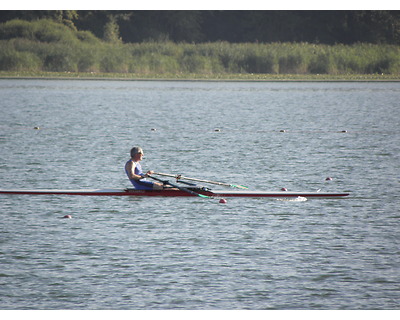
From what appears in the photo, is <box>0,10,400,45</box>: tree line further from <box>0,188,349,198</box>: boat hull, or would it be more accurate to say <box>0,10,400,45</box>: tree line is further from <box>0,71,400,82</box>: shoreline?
<box>0,188,349,198</box>: boat hull

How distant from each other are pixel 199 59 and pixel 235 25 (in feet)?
71.2

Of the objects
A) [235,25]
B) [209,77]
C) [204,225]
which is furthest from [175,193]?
[235,25]

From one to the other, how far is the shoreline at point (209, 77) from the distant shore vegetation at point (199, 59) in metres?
0.40

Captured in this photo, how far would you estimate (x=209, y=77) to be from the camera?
67.6m

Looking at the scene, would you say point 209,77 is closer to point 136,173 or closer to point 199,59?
point 199,59

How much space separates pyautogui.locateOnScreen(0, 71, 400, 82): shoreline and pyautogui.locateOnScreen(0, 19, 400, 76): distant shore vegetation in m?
0.40

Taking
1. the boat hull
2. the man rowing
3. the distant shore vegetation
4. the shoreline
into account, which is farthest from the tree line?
the man rowing

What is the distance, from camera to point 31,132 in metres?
A: 34.1

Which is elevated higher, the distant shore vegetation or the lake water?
the distant shore vegetation

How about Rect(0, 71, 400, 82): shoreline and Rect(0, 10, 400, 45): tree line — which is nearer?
Rect(0, 71, 400, 82): shoreline

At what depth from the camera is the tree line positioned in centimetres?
7756

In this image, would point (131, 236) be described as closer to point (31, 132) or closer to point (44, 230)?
point (44, 230)

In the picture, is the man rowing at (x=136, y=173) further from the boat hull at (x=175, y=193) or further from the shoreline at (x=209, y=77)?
the shoreline at (x=209, y=77)

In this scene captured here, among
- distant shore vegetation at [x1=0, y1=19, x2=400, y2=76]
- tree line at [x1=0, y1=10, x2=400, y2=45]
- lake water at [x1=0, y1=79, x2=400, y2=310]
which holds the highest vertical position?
tree line at [x1=0, y1=10, x2=400, y2=45]
